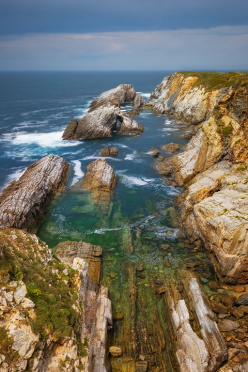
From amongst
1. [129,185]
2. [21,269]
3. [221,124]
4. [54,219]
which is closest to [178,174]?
[129,185]

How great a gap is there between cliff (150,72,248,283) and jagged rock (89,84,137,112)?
59.6m

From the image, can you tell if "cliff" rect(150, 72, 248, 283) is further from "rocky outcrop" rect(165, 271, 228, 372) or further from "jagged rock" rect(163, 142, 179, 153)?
"jagged rock" rect(163, 142, 179, 153)

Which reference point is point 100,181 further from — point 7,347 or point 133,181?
point 7,347

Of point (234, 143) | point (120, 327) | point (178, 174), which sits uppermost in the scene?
point (234, 143)

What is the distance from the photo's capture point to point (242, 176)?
2564 centimetres

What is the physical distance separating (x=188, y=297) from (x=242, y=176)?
1397cm

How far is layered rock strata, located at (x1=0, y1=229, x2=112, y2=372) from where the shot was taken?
10531 mm

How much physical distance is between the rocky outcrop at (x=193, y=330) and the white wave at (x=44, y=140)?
162ft

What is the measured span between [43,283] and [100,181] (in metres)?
26.1

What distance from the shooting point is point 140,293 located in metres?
20.7

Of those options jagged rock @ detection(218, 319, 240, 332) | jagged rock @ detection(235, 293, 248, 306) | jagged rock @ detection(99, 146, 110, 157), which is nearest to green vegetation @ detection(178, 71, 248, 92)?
jagged rock @ detection(99, 146, 110, 157)

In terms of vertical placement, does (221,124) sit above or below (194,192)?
above

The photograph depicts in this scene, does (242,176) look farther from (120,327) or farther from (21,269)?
(21,269)

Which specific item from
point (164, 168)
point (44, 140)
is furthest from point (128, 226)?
point (44, 140)
